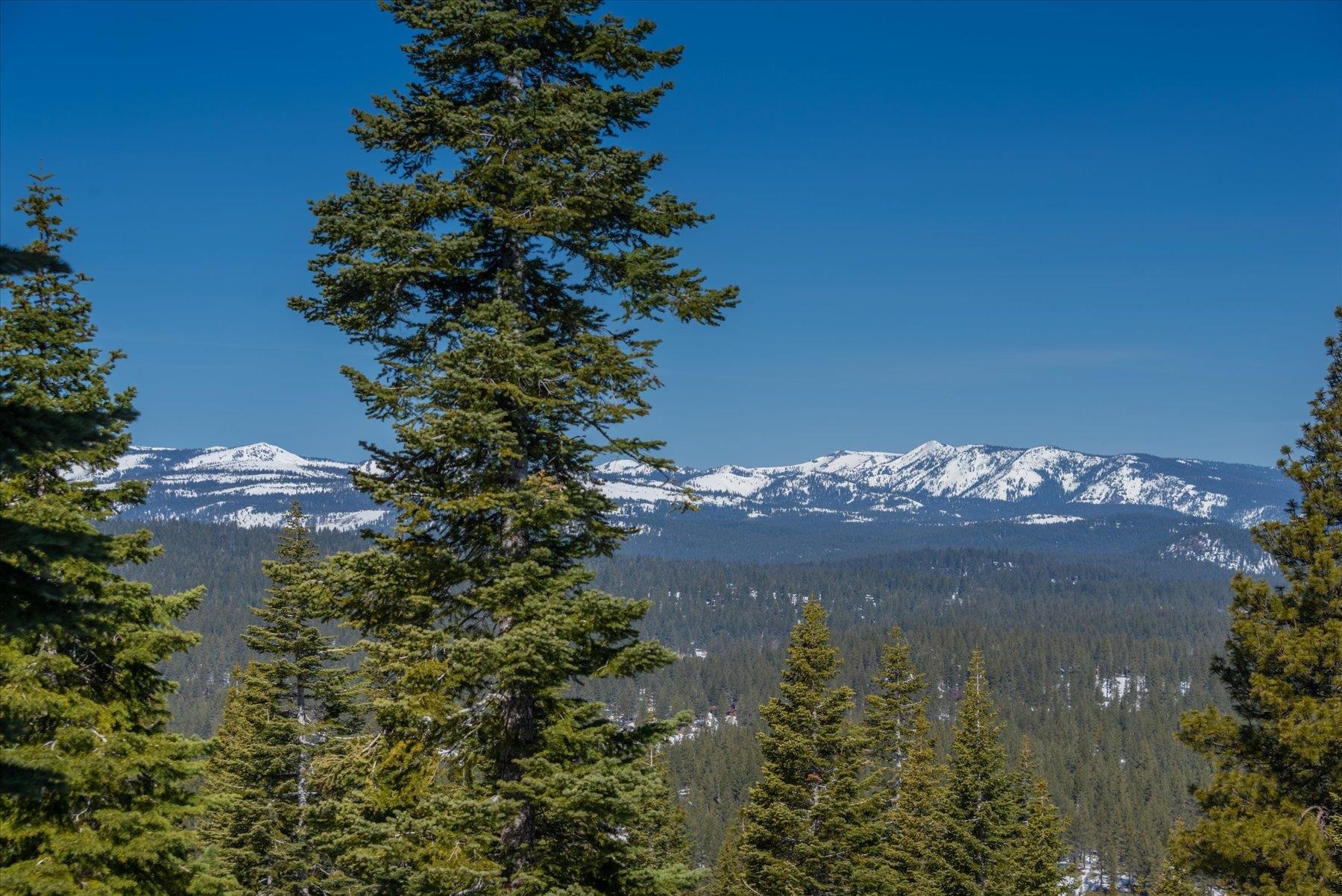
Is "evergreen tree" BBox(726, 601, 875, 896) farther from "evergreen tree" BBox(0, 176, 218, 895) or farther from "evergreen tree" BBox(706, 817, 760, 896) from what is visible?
"evergreen tree" BBox(0, 176, 218, 895)

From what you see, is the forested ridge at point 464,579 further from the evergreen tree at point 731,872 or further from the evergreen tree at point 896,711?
the evergreen tree at point 896,711

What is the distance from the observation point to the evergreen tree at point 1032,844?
32281 mm

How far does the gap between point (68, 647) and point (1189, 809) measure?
158 meters

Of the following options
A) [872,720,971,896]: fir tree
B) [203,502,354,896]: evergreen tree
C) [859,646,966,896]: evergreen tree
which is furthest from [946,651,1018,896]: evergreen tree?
[203,502,354,896]: evergreen tree

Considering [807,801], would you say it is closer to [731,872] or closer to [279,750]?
[731,872]

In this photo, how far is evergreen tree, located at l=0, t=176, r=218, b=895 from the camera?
1130 cm


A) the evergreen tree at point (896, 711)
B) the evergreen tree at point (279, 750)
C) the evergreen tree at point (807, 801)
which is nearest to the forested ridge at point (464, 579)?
the evergreen tree at point (279, 750)

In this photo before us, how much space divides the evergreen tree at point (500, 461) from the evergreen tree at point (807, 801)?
49.8ft

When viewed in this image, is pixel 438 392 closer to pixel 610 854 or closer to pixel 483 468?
pixel 483 468

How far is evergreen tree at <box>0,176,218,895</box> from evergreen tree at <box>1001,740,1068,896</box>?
2802 cm

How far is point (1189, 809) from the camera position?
13600cm

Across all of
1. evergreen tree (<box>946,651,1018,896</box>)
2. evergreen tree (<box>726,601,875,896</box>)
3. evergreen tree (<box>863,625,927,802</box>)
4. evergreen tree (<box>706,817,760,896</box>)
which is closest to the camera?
evergreen tree (<box>726,601,875,896</box>)

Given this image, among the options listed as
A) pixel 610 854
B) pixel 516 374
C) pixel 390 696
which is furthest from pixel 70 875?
pixel 516 374

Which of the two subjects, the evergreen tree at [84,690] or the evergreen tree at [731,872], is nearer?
the evergreen tree at [84,690]
